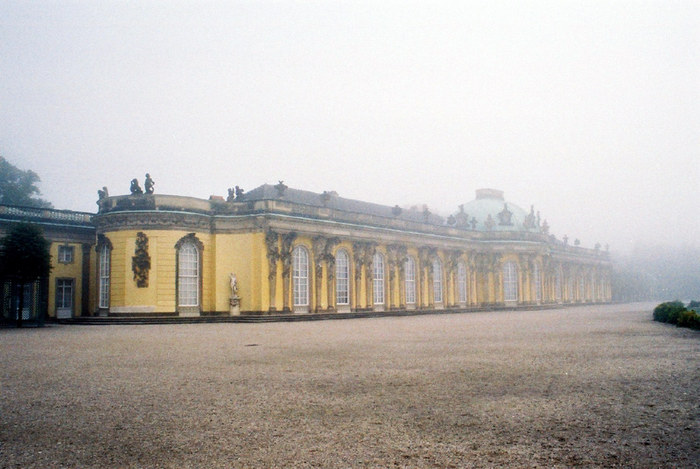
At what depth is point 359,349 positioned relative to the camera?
571 inches

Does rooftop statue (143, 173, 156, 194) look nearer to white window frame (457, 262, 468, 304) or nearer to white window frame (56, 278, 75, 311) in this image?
white window frame (56, 278, 75, 311)

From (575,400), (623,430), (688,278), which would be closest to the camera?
(623,430)

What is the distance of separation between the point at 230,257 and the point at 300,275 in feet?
16.0

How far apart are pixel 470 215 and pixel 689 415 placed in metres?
59.2

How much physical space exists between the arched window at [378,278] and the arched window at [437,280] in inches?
309

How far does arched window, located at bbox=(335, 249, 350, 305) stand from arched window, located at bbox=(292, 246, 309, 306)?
10.0 ft

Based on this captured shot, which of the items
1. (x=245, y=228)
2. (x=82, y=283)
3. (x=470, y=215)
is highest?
(x=470, y=215)

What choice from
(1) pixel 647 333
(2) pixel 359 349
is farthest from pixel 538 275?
(2) pixel 359 349

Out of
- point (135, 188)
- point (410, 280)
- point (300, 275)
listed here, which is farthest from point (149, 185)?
point (410, 280)

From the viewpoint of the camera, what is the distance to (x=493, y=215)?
64.1 m

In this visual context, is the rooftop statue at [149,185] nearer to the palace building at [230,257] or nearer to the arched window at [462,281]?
the palace building at [230,257]

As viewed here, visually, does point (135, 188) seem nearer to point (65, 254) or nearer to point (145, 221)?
point (145, 221)

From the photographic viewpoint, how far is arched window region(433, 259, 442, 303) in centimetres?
5139

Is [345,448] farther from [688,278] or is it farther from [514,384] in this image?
[688,278]
